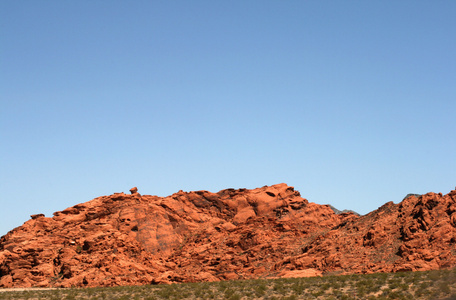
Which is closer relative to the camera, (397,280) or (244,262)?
(397,280)

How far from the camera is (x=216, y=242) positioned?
72.9 meters

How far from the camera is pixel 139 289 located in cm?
5169

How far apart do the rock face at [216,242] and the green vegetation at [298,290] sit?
6.81 m

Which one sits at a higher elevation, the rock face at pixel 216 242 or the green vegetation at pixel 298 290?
the rock face at pixel 216 242

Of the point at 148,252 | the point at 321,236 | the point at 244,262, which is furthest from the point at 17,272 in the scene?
the point at 321,236

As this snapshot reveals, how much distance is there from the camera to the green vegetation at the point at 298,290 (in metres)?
40.5

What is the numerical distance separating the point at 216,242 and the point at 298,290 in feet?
97.2

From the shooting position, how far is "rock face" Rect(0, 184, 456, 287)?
58188 mm

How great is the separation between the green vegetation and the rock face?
268 inches

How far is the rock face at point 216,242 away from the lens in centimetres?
5819

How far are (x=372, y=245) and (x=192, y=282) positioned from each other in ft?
69.7

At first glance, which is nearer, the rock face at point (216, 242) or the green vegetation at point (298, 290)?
the green vegetation at point (298, 290)

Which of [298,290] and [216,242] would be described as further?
[216,242]

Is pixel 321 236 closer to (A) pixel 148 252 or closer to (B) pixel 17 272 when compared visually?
(A) pixel 148 252
